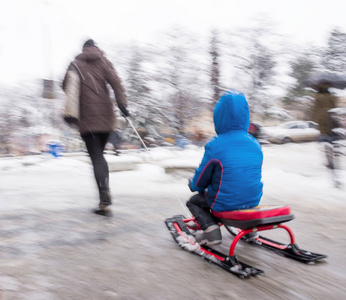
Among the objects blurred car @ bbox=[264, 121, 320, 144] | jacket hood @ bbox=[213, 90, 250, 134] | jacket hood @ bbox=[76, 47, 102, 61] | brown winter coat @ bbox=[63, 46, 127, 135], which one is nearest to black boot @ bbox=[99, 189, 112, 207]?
brown winter coat @ bbox=[63, 46, 127, 135]

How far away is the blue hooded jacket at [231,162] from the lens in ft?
9.39

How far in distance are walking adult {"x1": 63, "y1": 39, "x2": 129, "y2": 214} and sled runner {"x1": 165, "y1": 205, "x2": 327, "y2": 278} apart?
140 cm

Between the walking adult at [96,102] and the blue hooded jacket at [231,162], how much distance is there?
1.66 metres

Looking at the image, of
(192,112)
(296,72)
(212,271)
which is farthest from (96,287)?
(296,72)

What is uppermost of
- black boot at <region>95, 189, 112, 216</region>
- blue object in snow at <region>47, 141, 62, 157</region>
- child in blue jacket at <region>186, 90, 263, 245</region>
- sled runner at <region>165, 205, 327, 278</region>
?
child in blue jacket at <region>186, 90, 263, 245</region>

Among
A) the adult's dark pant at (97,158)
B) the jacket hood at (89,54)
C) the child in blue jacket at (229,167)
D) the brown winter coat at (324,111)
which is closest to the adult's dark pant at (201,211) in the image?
the child in blue jacket at (229,167)

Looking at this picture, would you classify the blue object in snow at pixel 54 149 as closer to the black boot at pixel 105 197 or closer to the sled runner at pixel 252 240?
the black boot at pixel 105 197

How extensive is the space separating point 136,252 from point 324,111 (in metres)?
4.46

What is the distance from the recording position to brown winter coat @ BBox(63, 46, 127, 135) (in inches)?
166

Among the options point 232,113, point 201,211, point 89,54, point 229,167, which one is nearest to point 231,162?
point 229,167

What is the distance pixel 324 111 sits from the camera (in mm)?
6121

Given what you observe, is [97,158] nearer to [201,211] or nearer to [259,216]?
Answer: [201,211]

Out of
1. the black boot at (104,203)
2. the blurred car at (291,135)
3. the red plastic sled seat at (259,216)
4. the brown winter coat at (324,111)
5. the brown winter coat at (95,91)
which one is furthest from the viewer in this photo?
the blurred car at (291,135)

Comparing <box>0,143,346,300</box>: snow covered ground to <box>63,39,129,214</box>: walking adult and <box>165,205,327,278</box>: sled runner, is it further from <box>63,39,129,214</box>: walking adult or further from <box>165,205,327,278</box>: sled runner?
<box>63,39,129,214</box>: walking adult
